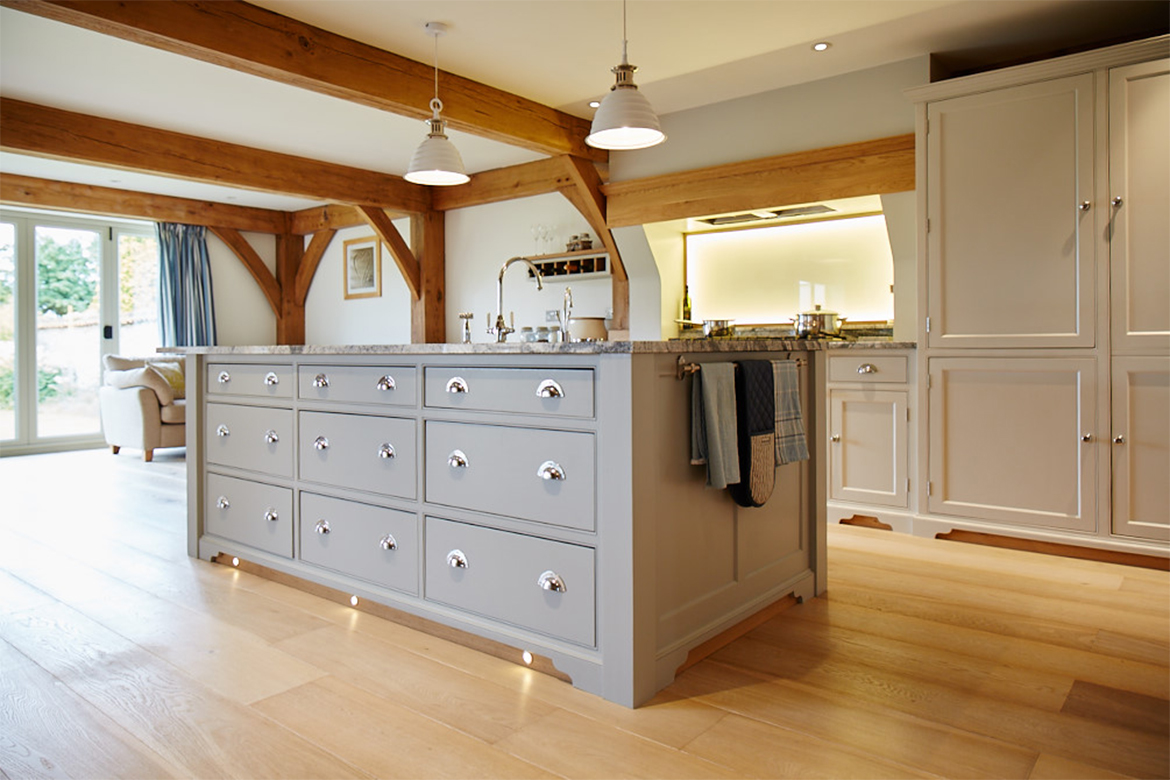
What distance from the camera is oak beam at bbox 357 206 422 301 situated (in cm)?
712

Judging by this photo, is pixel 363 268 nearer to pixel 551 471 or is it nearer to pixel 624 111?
pixel 624 111

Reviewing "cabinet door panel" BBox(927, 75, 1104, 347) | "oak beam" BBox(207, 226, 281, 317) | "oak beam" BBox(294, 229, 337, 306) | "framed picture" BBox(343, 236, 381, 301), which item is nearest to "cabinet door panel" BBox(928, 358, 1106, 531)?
"cabinet door panel" BBox(927, 75, 1104, 347)

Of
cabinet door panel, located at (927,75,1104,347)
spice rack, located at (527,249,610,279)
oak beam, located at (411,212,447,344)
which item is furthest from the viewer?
oak beam, located at (411,212,447,344)

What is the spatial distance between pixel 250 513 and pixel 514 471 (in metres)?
1.49

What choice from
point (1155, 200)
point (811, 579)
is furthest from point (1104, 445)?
point (811, 579)

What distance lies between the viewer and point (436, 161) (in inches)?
136

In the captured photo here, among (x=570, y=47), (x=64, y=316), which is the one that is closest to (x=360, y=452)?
(x=570, y=47)

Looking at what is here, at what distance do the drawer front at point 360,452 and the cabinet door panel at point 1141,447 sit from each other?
2831mm

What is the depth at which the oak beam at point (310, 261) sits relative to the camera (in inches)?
339

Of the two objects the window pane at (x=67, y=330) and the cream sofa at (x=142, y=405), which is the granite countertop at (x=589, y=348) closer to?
the cream sofa at (x=142, y=405)

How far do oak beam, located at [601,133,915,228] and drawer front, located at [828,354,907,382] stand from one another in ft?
3.32

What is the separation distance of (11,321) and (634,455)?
24.5 ft

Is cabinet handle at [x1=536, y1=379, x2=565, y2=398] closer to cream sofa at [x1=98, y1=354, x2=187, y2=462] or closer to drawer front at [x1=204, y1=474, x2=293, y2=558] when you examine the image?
drawer front at [x1=204, y1=474, x2=293, y2=558]

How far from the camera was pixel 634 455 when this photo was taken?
192cm
